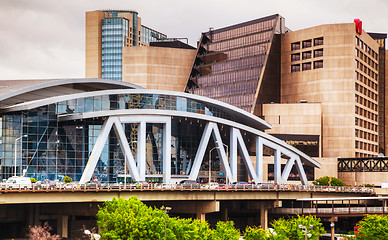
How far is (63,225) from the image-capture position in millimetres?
98625

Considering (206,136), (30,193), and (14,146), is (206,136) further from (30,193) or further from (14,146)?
(30,193)

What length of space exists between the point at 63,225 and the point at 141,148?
20.9 metres

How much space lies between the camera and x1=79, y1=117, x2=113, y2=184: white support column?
107 m

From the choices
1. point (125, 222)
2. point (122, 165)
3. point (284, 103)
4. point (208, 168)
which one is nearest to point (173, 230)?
point (125, 222)

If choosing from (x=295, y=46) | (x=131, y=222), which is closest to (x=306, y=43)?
(x=295, y=46)

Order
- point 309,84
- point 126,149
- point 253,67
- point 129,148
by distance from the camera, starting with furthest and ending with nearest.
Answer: point 253,67, point 309,84, point 129,148, point 126,149

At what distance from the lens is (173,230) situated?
72.5 m

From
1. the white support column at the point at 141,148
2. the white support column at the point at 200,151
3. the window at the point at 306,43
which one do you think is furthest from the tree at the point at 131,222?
the window at the point at 306,43

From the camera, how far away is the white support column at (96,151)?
10675 centimetres

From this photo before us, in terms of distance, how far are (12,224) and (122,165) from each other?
1039 inches

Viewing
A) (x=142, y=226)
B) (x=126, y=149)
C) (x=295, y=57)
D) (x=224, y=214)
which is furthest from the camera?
(x=295, y=57)

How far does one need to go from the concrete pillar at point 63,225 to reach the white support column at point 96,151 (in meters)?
7.77

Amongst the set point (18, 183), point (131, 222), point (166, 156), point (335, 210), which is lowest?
point (335, 210)

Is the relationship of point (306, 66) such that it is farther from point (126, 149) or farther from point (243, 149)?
point (126, 149)
